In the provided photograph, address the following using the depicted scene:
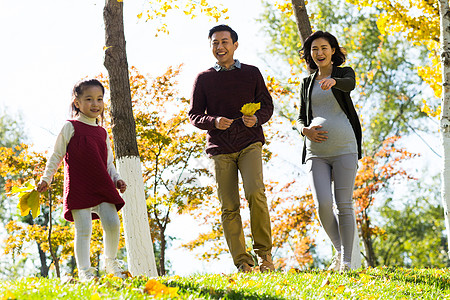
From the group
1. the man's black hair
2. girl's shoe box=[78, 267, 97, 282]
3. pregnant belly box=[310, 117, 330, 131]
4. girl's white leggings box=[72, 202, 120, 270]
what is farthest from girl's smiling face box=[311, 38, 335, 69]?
girl's shoe box=[78, 267, 97, 282]

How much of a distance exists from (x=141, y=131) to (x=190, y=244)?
5.18 meters

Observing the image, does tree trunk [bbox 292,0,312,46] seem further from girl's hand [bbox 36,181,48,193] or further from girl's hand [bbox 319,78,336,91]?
girl's hand [bbox 36,181,48,193]

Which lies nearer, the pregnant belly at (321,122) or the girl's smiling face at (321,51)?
the pregnant belly at (321,122)

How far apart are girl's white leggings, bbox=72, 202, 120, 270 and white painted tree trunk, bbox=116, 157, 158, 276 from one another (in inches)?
71.1

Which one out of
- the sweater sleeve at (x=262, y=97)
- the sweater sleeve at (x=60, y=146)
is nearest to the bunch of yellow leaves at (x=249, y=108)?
the sweater sleeve at (x=262, y=97)

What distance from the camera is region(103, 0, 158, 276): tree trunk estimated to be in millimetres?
6297

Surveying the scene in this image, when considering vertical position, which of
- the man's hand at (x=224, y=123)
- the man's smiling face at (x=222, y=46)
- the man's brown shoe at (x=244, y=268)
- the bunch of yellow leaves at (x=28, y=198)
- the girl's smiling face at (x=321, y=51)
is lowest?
the man's brown shoe at (x=244, y=268)

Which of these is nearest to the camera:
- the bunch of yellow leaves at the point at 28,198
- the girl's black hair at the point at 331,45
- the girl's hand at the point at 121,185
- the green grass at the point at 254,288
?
the green grass at the point at 254,288

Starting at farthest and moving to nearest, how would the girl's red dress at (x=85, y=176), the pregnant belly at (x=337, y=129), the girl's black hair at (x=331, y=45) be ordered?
the girl's black hair at (x=331, y=45) → the pregnant belly at (x=337, y=129) → the girl's red dress at (x=85, y=176)

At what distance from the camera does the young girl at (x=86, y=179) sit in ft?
13.8

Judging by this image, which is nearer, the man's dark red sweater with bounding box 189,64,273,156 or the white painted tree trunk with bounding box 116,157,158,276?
the man's dark red sweater with bounding box 189,64,273,156

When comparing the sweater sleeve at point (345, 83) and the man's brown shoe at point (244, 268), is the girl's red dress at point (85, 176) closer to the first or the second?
the man's brown shoe at point (244, 268)

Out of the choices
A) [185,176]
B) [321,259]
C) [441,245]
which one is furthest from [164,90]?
[441,245]

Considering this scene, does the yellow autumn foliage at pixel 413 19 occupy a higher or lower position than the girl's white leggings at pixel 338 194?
higher
